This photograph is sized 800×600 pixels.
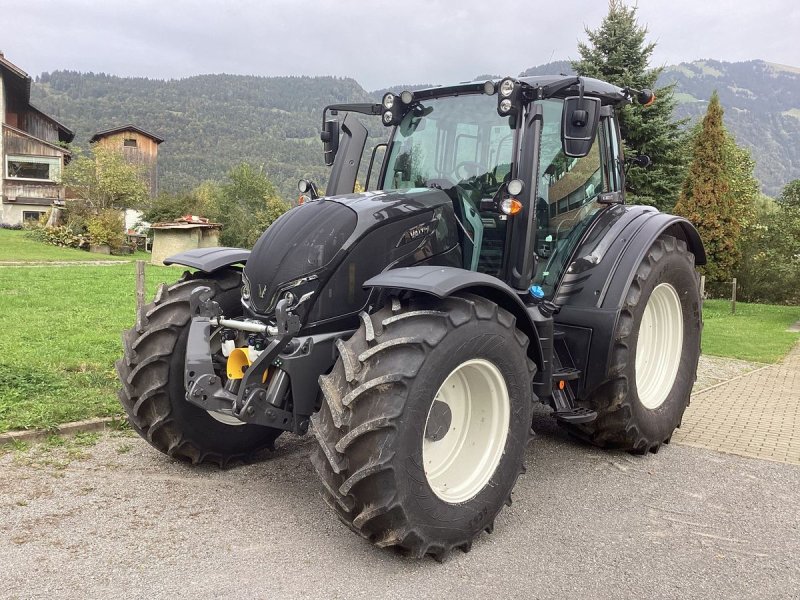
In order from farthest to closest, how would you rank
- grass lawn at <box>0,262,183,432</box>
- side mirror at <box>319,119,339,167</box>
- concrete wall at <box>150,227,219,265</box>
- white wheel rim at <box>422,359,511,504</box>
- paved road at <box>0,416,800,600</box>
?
concrete wall at <box>150,227,219,265</box> → grass lawn at <box>0,262,183,432</box> → side mirror at <box>319,119,339,167</box> → white wheel rim at <box>422,359,511,504</box> → paved road at <box>0,416,800,600</box>

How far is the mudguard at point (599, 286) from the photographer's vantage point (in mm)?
4766

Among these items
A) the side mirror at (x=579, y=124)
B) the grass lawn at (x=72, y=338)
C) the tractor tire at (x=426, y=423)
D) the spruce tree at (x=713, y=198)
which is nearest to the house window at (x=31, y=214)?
Answer: the grass lawn at (x=72, y=338)

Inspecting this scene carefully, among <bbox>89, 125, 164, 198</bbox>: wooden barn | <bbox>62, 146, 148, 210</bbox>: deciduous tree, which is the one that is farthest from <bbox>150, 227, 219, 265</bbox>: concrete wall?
<bbox>89, 125, 164, 198</bbox>: wooden barn

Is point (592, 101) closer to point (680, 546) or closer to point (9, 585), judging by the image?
point (680, 546)

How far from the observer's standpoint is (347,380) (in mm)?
3271

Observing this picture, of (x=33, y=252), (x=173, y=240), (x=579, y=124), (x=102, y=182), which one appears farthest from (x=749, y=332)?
(x=102, y=182)

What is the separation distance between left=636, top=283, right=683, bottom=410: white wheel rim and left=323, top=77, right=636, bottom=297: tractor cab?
0.97 metres

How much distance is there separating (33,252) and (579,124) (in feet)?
78.9

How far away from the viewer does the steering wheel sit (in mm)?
4707

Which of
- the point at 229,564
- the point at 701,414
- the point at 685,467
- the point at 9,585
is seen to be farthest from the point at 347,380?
the point at 701,414

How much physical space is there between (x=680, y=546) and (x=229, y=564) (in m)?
2.33

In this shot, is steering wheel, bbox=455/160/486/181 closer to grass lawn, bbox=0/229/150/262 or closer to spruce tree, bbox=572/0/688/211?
spruce tree, bbox=572/0/688/211

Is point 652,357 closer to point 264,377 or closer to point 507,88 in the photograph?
point 507,88

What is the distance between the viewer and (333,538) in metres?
3.63
